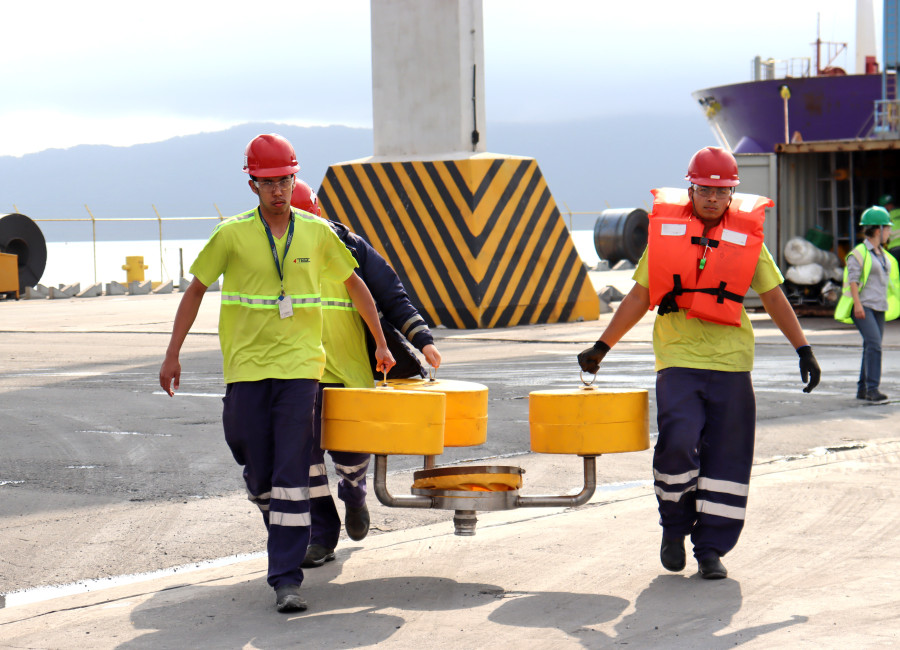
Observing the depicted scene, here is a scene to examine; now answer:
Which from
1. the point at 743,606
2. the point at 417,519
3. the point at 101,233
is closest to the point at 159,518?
the point at 417,519

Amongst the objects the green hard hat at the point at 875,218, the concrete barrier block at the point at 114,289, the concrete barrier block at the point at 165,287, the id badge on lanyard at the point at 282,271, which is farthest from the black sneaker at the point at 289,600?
the concrete barrier block at the point at 165,287

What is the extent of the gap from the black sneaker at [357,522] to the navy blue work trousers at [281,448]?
86 cm

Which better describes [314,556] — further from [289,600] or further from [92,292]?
[92,292]

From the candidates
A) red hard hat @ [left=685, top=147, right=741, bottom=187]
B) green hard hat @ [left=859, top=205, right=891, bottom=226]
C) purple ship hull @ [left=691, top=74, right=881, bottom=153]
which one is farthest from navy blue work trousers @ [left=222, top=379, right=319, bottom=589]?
purple ship hull @ [left=691, top=74, right=881, bottom=153]

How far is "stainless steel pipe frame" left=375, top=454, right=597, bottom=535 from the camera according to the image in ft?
17.5

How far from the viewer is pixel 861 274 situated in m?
10.9

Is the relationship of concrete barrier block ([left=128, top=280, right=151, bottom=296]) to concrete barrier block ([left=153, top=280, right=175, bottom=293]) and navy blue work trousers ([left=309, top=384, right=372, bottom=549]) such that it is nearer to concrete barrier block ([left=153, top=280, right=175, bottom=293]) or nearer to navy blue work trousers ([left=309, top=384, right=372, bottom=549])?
concrete barrier block ([left=153, top=280, right=175, bottom=293])

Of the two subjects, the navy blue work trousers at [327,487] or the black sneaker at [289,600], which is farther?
the navy blue work trousers at [327,487]

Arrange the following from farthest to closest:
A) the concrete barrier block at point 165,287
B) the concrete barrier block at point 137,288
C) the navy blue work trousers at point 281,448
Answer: the concrete barrier block at point 165,287, the concrete barrier block at point 137,288, the navy blue work trousers at point 281,448

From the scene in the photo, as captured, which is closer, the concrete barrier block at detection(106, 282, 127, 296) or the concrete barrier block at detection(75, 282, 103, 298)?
the concrete barrier block at detection(75, 282, 103, 298)

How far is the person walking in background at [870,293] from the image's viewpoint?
1073cm

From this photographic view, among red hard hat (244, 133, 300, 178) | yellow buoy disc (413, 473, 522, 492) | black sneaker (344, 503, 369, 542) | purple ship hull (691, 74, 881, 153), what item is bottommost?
black sneaker (344, 503, 369, 542)

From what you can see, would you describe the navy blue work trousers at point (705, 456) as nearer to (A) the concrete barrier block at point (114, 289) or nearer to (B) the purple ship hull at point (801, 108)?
(A) the concrete barrier block at point (114, 289)

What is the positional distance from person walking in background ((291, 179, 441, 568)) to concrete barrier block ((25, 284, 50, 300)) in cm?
2532
